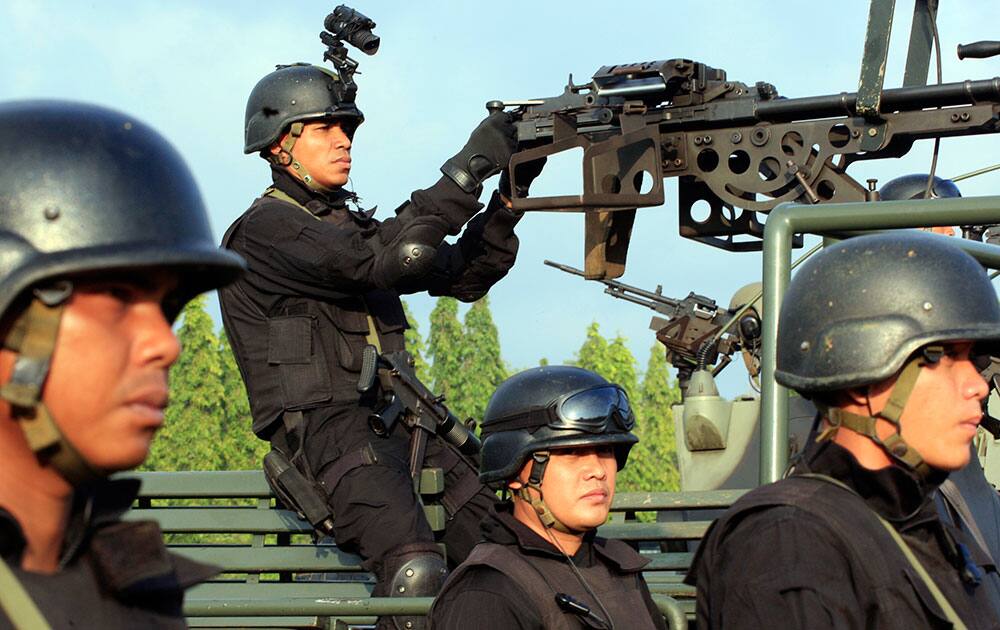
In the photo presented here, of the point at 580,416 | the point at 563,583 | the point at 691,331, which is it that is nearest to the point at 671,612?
the point at 563,583

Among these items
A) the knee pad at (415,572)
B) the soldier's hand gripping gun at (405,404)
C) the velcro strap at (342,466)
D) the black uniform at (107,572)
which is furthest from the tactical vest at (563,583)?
the black uniform at (107,572)

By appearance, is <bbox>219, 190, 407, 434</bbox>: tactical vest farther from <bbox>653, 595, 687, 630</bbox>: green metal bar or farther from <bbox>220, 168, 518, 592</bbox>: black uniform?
<bbox>653, 595, 687, 630</bbox>: green metal bar

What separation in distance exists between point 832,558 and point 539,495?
2128 mm

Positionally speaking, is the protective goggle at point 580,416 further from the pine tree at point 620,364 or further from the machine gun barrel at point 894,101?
the pine tree at point 620,364

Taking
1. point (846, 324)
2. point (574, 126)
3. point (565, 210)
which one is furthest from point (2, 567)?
point (574, 126)

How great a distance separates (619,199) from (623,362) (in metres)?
27.4

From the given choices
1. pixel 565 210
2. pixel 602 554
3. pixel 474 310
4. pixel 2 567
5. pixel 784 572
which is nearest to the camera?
pixel 2 567

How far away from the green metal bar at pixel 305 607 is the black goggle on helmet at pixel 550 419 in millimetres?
487

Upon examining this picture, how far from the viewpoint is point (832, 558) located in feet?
10.0

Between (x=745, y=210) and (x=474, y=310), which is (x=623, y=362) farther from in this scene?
(x=745, y=210)

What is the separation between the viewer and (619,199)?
719cm

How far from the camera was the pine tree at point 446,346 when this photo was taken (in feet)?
109

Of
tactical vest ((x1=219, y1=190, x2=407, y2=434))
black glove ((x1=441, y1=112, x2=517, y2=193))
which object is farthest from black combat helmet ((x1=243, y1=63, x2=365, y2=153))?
black glove ((x1=441, y1=112, x2=517, y2=193))

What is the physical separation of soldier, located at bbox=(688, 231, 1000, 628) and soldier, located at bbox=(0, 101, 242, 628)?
1127 millimetres
